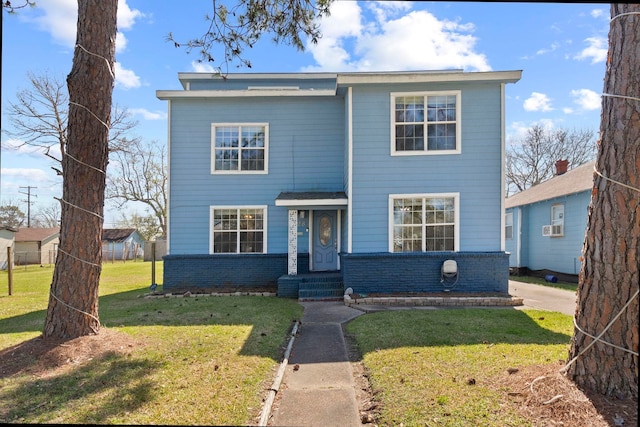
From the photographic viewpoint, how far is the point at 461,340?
18.7ft

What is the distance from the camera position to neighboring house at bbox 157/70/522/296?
32.8 feet

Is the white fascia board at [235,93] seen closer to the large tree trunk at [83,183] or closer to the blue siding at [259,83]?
the blue siding at [259,83]

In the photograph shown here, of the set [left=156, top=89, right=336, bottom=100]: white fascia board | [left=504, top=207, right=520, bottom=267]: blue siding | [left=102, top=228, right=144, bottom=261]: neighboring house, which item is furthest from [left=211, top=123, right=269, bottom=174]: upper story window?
[left=102, top=228, right=144, bottom=261]: neighboring house

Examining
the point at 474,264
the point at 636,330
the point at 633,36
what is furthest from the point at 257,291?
the point at 633,36

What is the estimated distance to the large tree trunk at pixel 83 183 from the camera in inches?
201

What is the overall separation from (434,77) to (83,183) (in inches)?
348

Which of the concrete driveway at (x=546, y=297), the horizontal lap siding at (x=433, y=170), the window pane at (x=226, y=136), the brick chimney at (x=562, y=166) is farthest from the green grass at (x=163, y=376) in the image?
the brick chimney at (x=562, y=166)

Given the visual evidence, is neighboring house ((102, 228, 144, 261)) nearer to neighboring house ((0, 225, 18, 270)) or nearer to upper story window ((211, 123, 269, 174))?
neighboring house ((0, 225, 18, 270))

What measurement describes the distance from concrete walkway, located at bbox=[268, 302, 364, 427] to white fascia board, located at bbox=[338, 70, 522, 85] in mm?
6743

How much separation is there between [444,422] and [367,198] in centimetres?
732

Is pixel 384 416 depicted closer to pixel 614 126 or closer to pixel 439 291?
pixel 614 126

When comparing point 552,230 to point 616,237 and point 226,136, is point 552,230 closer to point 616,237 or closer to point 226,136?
point 616,237

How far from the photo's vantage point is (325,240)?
12117 millimetres

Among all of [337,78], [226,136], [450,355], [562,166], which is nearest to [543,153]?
[562,166]
